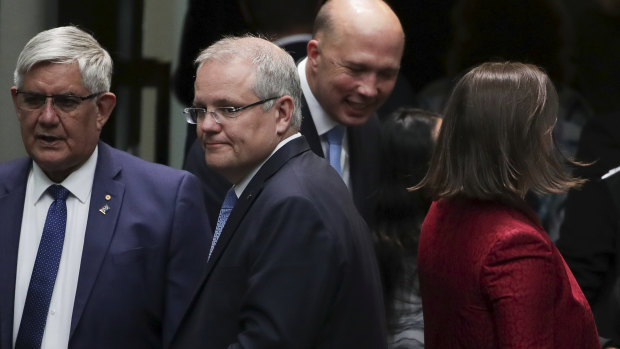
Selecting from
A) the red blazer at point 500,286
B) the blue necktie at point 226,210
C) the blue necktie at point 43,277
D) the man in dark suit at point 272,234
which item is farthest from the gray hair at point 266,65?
the blue necktie at point 43,277

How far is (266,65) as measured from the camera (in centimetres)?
312

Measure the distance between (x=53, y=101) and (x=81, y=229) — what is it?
1.26 ft

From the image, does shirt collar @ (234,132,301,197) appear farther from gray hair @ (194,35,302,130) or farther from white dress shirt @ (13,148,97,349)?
white dress shirt @ (13,148,97,349)

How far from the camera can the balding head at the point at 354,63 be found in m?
4.25

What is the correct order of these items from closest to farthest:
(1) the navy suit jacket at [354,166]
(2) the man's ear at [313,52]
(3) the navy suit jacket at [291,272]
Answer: (3) the navy suit jacket at [291,272] → (1) the navy suit jacket at [354,166] → (2) the man's ear at [313,52]

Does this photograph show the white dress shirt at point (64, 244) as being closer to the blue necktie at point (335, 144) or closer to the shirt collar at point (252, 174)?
the shirt collar at point (252, 174)

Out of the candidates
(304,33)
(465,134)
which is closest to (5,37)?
(304,33)

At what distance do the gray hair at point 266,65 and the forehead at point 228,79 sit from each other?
0.01 metres

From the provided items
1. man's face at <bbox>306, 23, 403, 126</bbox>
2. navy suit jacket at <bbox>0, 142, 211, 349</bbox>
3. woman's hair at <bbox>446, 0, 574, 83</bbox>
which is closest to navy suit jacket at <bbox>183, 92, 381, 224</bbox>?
man's face at <bbox>306, 23, 403, 126</bbox>

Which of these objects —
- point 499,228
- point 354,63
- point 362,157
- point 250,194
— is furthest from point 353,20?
point 499,228

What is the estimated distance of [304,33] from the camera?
203 inches

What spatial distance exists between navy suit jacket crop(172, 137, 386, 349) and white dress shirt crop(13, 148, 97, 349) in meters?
0.51

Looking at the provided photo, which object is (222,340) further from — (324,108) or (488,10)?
(488,10)

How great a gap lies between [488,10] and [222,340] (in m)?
2.72
